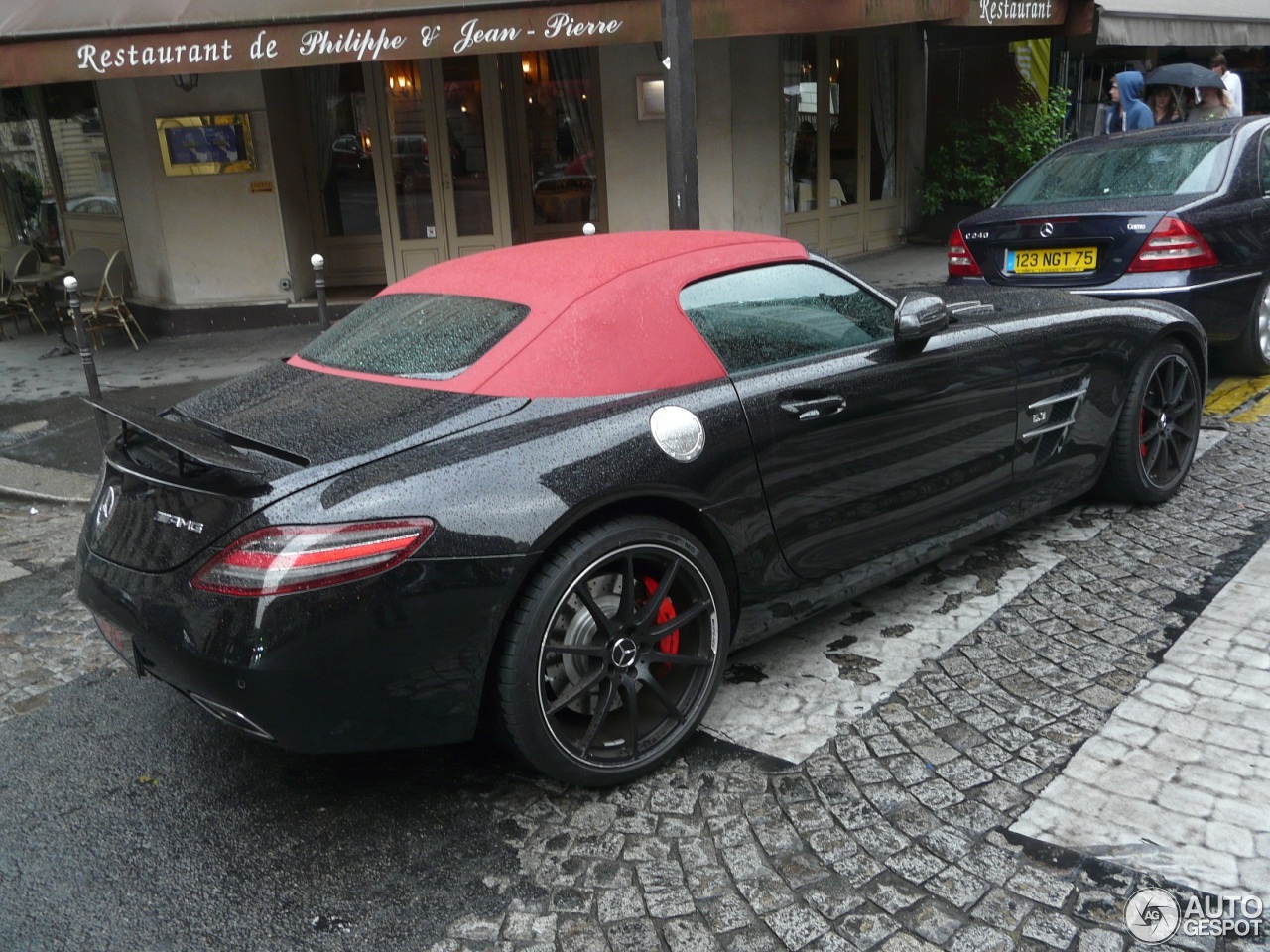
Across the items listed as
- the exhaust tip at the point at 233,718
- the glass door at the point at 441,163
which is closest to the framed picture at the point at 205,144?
the glass door at the point at 441,163

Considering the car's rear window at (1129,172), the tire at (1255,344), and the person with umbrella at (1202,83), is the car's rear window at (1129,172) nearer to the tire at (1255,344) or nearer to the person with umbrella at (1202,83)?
the tire at (1255,344)

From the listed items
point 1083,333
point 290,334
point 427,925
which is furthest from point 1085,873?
point 290,334

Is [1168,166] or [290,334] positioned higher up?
[1168,166]

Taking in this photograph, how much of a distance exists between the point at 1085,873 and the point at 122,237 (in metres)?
11.4

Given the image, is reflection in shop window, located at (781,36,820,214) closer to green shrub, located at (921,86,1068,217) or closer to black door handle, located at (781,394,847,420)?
green shrub, located at (921,86,1068,217)

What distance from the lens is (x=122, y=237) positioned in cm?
1157

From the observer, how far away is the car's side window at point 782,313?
3.58 meters

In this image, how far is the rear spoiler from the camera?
2.72 metres

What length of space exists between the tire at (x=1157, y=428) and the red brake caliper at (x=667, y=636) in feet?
8.56

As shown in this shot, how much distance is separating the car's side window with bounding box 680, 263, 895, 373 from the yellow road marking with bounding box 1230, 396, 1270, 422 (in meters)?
3.67

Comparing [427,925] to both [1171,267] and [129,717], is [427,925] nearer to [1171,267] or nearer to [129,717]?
[129,717]

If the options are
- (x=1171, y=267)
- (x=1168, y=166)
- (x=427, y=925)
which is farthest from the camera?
(x=1168, y=166)

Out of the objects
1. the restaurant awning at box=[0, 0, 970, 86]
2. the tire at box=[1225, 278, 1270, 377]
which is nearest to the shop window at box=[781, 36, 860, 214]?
the restaurant awning at box=[0, 0, 970, 86]

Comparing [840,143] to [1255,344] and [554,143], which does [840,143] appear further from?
[1255,344]
